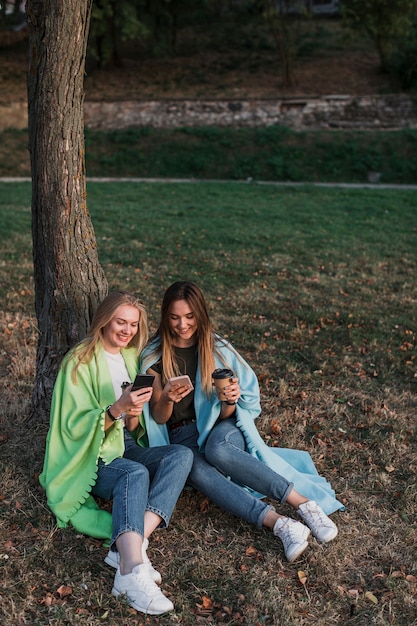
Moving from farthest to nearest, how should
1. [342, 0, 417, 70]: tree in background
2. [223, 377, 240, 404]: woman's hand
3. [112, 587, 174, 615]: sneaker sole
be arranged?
[342, 0, 417, 70]: tree in background < [223, 377, 240, 404]: woman's hand < [112, 587, 174, 615]: sneaker sole

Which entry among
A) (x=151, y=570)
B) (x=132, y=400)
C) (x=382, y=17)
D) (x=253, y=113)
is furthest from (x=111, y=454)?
(x=382, y=17)

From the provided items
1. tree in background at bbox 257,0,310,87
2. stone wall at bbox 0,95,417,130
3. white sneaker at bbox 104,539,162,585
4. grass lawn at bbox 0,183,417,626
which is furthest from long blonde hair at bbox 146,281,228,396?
tree in background at bbox 257,0,310,87

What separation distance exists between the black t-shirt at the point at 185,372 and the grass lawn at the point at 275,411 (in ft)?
1.54

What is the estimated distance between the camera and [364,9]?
24516 millimetres

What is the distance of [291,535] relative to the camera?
3.56 meters

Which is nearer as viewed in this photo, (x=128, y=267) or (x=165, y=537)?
(x=165, y=537)

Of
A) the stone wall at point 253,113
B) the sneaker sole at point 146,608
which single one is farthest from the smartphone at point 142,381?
the stone wall at point 253,113

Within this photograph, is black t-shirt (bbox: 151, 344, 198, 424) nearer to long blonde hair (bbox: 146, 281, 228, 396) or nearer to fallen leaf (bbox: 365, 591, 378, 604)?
long blonde hair (bbox: 146, 281, 228, 396)

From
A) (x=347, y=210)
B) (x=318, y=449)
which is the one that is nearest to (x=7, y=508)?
(x=318, y=449)

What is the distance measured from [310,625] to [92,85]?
26.8 meters

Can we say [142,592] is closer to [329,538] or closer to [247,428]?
[329,538]

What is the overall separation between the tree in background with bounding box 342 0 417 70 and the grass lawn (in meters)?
14.4

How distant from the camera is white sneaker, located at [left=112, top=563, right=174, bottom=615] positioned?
313 centimetres

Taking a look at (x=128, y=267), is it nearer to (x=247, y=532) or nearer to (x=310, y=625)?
(x=247, y=532)
